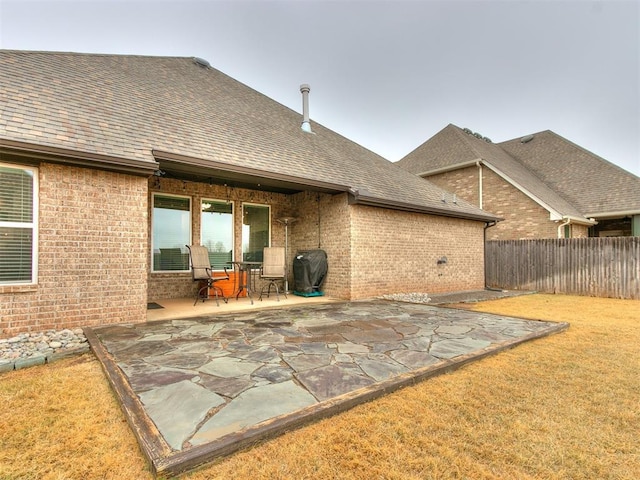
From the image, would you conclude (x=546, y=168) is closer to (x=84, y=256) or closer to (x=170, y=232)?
(x=170, y=232)

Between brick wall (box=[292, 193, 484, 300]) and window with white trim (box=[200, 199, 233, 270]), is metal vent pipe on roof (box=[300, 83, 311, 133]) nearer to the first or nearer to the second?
brick wall (box=[292, 193, 484, 300])

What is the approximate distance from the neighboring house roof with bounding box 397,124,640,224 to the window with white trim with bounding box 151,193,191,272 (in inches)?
519

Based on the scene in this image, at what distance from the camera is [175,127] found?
629 cm

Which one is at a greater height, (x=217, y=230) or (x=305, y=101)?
(x=305, y=101)

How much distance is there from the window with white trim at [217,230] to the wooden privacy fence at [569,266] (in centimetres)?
948

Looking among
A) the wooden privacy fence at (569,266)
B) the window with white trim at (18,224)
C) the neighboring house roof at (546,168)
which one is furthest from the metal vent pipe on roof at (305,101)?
the neighboring house roof at (546,168)

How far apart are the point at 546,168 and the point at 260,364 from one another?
1872 cm

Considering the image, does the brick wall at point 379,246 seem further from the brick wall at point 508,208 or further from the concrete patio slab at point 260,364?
the brick wall at point 508,208

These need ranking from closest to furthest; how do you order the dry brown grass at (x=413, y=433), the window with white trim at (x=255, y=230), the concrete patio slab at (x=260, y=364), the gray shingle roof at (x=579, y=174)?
the dry brown grass at (x=413, y=433) → the concrete patio slab at (x=260, y=364) → the window with white trim at (x=255, y=230) → the gray shingle roof at (x=579, y=174)

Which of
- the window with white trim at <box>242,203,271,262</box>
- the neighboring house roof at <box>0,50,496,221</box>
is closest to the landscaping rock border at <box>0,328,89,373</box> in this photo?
the neighboring house roof at <box>0,50,496,221</box>

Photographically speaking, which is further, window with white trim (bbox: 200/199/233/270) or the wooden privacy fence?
the wooden privacy fence

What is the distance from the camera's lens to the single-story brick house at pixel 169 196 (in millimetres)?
4277

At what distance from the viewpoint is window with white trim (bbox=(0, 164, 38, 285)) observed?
13.7 feet

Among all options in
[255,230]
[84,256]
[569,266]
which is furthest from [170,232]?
[569,266]
